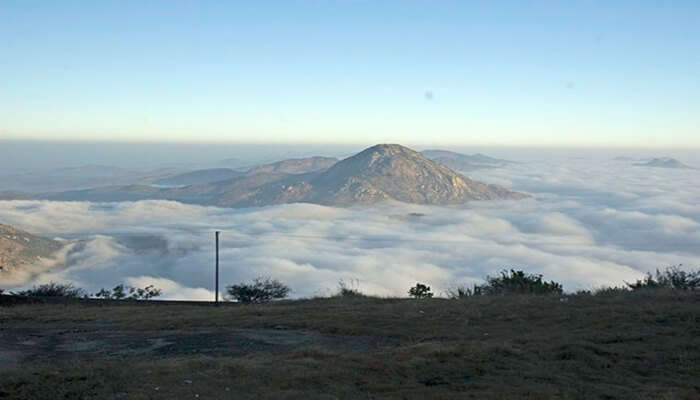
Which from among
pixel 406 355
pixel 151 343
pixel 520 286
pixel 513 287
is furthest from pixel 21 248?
pixel 406 355

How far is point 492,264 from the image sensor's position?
12681 cm

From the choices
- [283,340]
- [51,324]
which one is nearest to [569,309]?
[283,340]

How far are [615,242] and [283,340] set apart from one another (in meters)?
176

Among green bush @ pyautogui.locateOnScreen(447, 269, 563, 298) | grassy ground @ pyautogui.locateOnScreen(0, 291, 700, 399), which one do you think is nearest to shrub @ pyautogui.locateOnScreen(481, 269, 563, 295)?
green bush @ pyautogui.locateOnScreen(447, 269, 563, 298)

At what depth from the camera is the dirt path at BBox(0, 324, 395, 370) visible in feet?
33.9

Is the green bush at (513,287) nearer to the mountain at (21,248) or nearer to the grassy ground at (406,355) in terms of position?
the grassy ground at (406,355)

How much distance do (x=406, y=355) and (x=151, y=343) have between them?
5069 mm

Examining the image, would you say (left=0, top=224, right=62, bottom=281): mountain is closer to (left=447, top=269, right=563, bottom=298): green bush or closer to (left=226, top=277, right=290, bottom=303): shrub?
(left=226, top=277, right=290, bottom=303): shrub

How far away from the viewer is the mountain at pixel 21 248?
117m

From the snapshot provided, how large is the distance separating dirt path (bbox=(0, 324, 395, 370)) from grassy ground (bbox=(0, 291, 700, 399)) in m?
0.08

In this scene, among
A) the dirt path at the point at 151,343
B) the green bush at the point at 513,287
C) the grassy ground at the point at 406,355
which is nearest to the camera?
the grassy ground at the point at 406,355

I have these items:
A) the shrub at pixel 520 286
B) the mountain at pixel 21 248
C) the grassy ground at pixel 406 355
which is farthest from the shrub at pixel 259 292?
the mountain at pixel 21 248

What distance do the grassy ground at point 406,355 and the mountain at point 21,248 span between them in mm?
113824

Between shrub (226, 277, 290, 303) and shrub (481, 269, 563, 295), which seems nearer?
shrub (481, 269, 563, 295)
